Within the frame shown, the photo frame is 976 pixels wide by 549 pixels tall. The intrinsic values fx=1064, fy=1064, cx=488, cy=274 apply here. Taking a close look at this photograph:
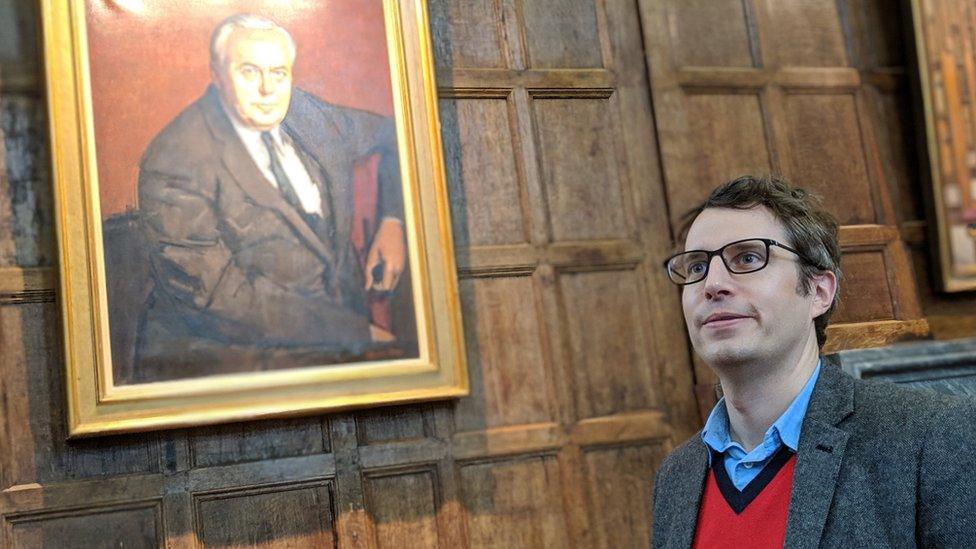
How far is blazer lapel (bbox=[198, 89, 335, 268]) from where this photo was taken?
12.9ft

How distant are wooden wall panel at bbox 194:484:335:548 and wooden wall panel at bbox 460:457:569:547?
54 centimetres

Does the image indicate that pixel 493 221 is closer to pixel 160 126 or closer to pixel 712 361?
pixel 160 126

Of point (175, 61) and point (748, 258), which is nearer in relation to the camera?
point (748, 258)

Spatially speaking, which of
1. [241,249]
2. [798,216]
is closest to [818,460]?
[798,216]

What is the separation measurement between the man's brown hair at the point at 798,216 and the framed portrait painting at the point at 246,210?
1811mm

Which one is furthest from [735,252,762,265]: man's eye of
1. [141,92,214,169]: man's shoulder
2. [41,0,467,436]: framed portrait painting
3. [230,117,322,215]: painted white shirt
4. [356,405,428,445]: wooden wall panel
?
[141,92,214,169]: man's shoulder

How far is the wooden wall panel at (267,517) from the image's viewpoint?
3697 mm

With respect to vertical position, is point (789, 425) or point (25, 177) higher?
point (25, 177)

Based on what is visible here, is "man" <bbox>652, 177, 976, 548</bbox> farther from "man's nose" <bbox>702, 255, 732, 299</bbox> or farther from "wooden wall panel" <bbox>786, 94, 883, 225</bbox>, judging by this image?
"wooden wall panel" <bbox>786, 94, 883, 225</bbox>

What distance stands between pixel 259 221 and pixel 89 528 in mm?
1213

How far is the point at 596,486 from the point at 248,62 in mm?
2106

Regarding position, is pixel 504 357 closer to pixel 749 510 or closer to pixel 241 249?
pixel 241 249

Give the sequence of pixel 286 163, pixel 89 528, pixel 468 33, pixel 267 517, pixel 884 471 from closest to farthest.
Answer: pixel 884 471 → pixel 89 528 → pixel 267 517 → pixel 286 163 → pixel 468 33

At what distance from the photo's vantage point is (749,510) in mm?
2170
